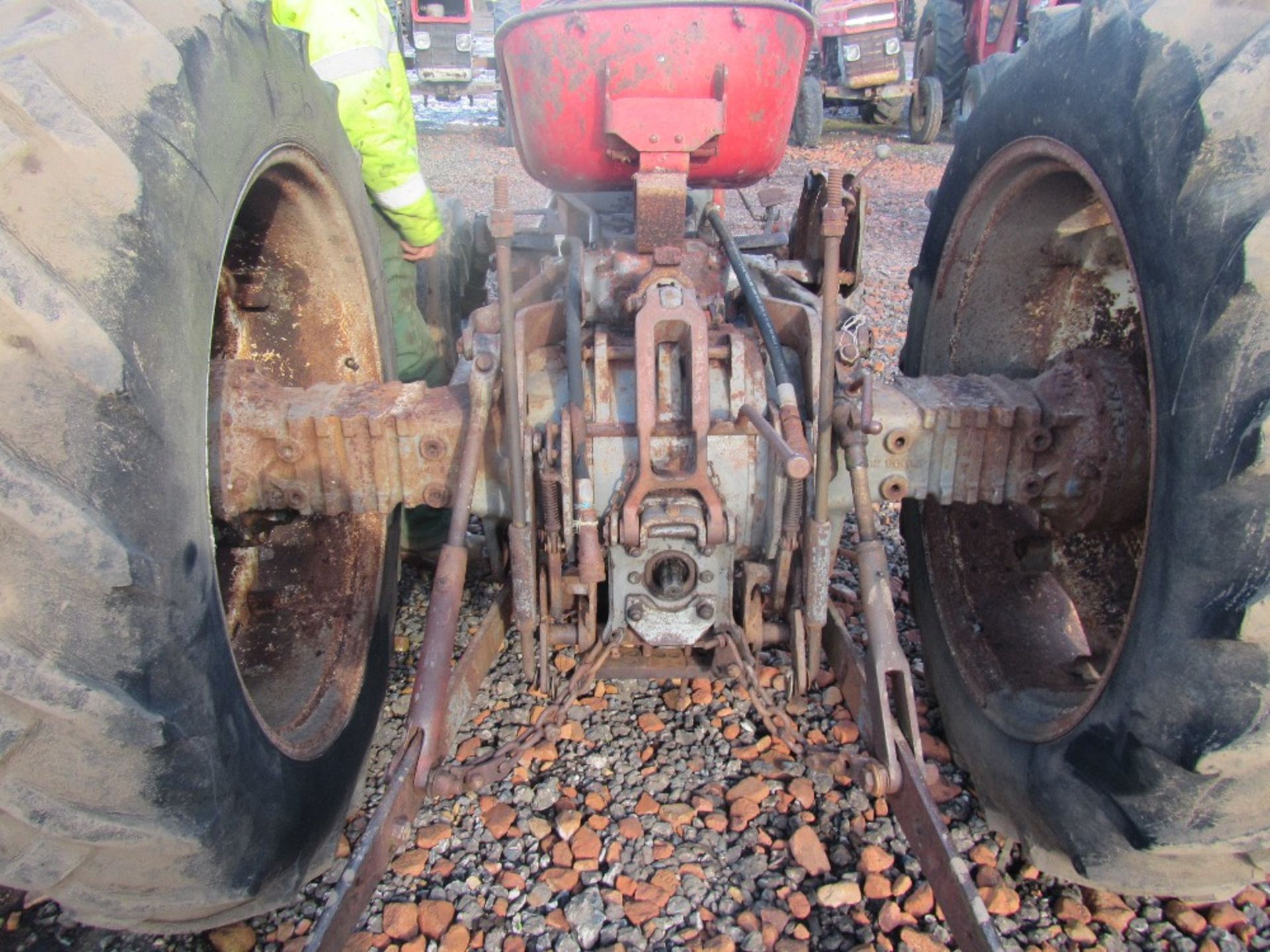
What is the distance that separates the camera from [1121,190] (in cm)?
175

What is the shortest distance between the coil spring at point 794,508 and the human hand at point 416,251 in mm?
2066

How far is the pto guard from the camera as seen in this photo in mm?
2287

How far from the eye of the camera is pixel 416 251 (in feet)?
11.8

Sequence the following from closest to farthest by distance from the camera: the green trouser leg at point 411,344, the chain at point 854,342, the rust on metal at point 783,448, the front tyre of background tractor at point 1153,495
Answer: the front tyre of background tractor at point 1153,495, the rust on metal at point 783,448, the chain at point 854,342, the green trouser leg at point 411,344

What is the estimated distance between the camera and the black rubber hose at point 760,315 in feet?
6.70

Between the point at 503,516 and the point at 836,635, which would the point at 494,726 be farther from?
the point at 836,635

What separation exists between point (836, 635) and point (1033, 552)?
26.0 inches

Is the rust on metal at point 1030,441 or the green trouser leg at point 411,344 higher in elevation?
the rust on metal at point 1030,441

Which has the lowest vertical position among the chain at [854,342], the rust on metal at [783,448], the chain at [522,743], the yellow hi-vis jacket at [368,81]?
the chain at [522,743]

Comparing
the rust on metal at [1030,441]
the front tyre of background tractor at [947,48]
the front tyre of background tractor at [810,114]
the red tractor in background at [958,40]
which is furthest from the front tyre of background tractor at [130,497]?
the front tyre of background tractor at [947,48]

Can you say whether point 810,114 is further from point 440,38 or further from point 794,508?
point 794,508

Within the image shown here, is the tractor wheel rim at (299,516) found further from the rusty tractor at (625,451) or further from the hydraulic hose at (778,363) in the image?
the hydraulic hose at (778,363)

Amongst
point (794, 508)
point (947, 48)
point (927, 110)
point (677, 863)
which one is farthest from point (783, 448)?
point (947, 48)

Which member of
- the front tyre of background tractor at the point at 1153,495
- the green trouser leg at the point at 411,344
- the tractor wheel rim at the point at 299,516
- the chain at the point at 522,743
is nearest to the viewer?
the front tyre of background tractor at the point at 1153,495
